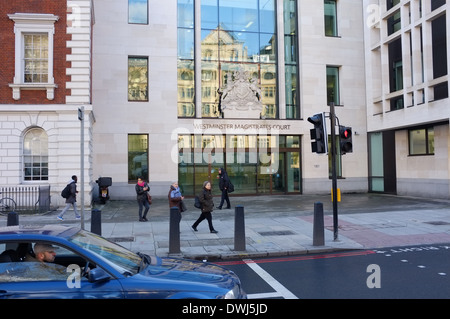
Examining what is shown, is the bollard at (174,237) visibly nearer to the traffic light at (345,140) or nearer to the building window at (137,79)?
the traffic light at (345,140)

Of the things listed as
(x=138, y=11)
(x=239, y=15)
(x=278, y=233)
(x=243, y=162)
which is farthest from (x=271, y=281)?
(x=239, y=15)

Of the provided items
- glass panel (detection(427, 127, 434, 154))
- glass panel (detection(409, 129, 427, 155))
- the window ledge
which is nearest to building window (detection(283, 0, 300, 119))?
glass panel (detection(409, 129, 427, 155))

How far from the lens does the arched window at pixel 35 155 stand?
1695cm

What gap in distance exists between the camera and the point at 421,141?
20219 mm

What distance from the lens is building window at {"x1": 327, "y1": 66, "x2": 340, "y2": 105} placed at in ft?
79.3

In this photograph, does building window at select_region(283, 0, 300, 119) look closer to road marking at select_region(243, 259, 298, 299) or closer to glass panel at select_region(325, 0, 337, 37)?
glass panel at select_region(325, 0, 337, 37)

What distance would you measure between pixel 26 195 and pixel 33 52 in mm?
6551

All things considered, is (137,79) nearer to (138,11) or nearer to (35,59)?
(138,11)

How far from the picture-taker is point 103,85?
68.2 feet

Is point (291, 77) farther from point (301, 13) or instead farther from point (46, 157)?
point (46, 157)

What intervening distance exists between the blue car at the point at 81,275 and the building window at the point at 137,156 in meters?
17.1

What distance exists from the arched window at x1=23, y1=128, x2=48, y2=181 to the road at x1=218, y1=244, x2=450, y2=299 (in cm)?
1250

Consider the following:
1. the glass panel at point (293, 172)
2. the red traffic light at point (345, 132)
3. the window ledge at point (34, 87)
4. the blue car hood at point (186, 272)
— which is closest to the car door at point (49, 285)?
the blue car hood at point (186, 272)

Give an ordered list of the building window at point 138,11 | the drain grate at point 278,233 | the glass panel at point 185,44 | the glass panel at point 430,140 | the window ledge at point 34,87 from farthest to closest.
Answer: the glass panel at point 185,44 < the building window at point 138,11 < the glass panel at point 430,140 < the window ledge at point 34,87 < the drain grate at point 278,233
